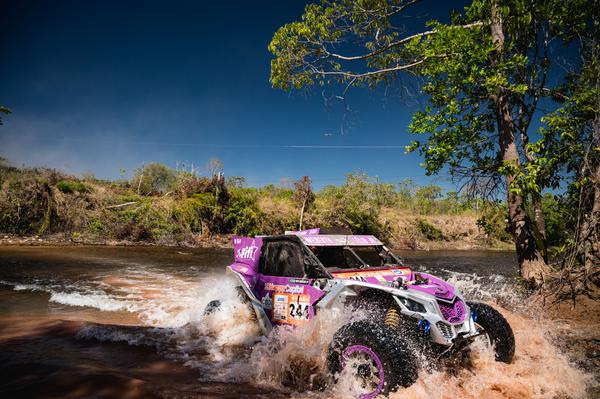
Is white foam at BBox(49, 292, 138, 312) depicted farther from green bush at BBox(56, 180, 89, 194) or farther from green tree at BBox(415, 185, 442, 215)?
green tree at BBox(415, 185, 442, 215)

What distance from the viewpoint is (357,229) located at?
2870cm

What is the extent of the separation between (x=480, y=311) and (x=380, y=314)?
1.45 metres

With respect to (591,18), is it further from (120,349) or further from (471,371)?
(120,349)

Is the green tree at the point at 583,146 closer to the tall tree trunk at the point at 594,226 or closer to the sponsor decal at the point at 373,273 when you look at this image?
the tall tree trunk at the point at 594,226

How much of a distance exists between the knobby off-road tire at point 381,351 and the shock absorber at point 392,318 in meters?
0.25

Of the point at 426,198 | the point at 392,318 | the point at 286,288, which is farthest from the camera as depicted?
the point at 426,198

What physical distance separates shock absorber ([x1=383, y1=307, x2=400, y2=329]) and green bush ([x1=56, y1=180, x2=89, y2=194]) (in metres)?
24.1

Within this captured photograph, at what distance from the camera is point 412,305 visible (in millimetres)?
4004

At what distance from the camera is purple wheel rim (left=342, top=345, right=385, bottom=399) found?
3.33 metres

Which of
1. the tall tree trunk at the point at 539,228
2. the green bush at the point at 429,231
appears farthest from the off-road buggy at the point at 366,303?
the green bush at the point at 429,231

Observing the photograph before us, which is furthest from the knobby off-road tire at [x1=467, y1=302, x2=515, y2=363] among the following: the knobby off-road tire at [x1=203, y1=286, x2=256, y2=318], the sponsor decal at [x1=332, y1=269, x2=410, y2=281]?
the knobby off-road tire at [x1=203, y1=286, x2=256, y2=318]

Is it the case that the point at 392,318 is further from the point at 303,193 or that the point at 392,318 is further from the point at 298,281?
the point at 303,193

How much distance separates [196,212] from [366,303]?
21006 millimetres

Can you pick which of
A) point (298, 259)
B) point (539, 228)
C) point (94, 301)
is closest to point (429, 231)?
point (539, 228)
